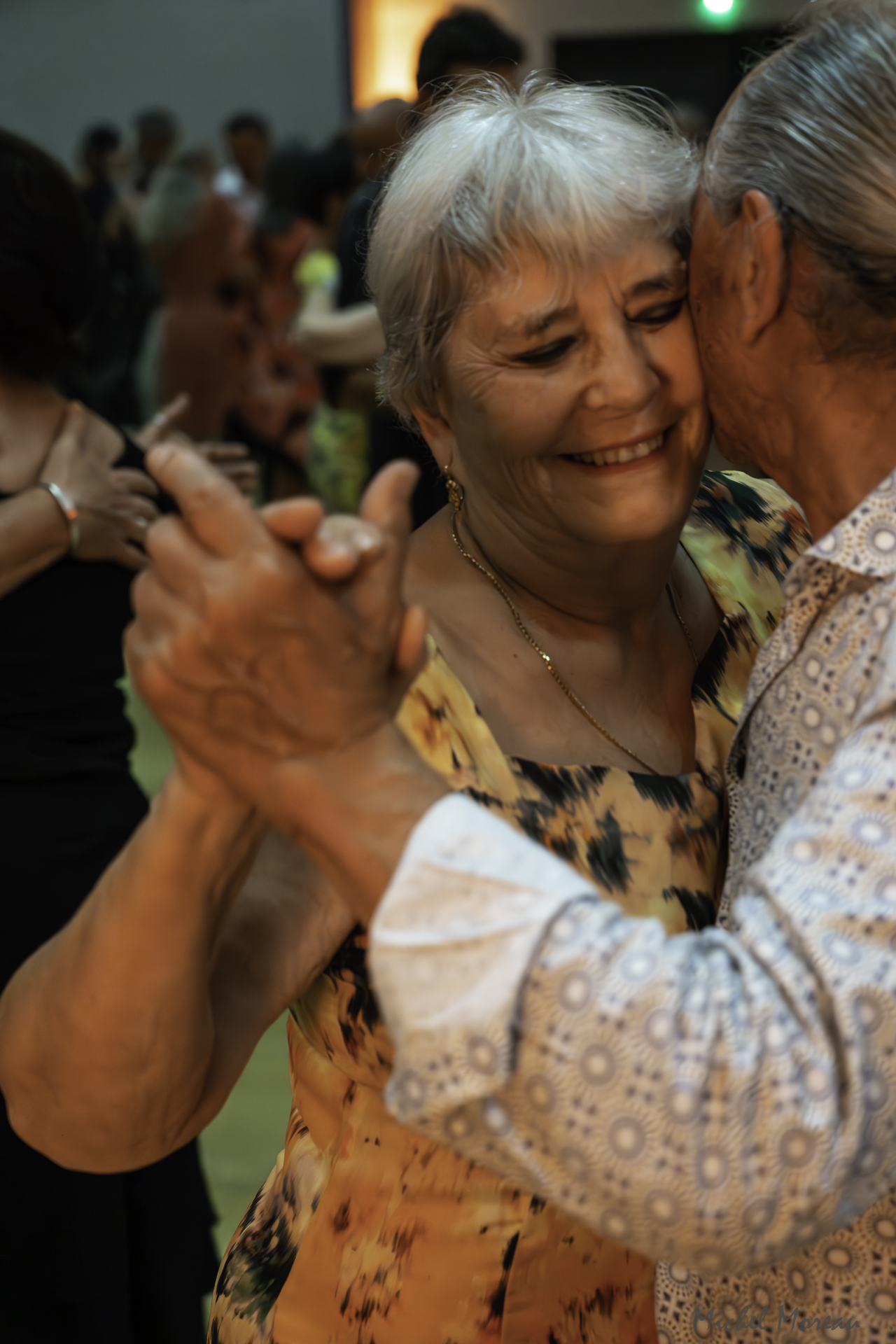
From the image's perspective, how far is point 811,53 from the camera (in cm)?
118

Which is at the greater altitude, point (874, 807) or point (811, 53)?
point (811, 53)

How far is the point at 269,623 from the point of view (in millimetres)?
868

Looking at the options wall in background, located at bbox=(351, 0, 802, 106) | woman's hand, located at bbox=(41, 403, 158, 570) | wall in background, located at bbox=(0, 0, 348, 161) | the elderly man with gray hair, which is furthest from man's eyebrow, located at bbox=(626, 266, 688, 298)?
wall in background, located at bbox=(0, 0, 348, 161)

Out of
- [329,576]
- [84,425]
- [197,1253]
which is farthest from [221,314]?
[329,576]

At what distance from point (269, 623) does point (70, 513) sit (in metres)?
1.60

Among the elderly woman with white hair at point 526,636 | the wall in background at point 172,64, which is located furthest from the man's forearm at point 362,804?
the wall in background at point 172,64

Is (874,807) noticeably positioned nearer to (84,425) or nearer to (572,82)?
(572,82)

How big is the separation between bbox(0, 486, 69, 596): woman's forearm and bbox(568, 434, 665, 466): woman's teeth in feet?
3.93

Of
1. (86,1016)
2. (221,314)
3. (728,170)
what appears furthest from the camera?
(221,314)

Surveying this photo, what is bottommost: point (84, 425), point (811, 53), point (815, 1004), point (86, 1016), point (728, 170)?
point (84, 425)

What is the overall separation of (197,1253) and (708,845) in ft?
5.00

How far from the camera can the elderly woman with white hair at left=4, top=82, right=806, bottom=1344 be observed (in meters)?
1.26

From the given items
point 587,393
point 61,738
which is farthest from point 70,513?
point 587,393

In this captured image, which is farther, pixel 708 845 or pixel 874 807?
pixel 708 845
